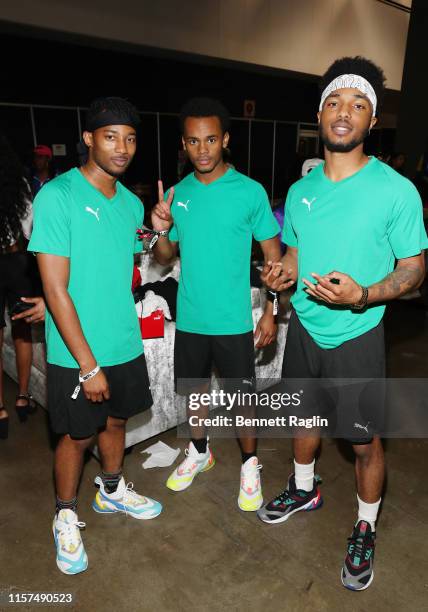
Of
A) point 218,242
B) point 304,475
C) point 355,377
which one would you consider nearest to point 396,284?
point 355,377

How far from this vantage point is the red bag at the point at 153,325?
9.11 feet

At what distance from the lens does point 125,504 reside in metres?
2.32

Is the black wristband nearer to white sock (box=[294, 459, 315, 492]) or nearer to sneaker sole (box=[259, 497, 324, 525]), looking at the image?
white sock (box=[294, 459, 315, 492])

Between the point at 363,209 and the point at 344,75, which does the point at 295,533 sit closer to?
the point at 363,209

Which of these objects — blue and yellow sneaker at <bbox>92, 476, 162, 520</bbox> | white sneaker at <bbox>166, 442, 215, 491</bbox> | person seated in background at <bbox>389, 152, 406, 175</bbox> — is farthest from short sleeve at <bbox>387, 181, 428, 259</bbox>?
person seated in background at <bbox>389, 152, 406, 175</bbox>

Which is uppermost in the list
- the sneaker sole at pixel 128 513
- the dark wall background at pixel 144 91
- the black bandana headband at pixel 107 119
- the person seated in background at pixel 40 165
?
the dark wall background at pixel 144 91

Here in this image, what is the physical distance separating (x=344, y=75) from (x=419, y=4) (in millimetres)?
6236

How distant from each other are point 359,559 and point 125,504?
45.9 inches

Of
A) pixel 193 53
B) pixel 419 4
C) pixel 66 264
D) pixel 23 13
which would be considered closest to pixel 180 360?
pixel 66 264

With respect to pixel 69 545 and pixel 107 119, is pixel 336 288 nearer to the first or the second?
pixel 107 119

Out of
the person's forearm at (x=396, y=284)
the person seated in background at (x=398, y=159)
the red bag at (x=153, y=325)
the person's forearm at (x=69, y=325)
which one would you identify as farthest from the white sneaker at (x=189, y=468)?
the person seated in background at (x=398, y=159)

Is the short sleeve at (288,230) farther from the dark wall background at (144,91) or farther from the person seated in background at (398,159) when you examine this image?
the person seated in background at (398,159)

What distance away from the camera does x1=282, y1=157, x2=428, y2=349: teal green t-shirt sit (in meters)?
1.70

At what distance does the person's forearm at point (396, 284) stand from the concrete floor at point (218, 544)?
1.26 meters
